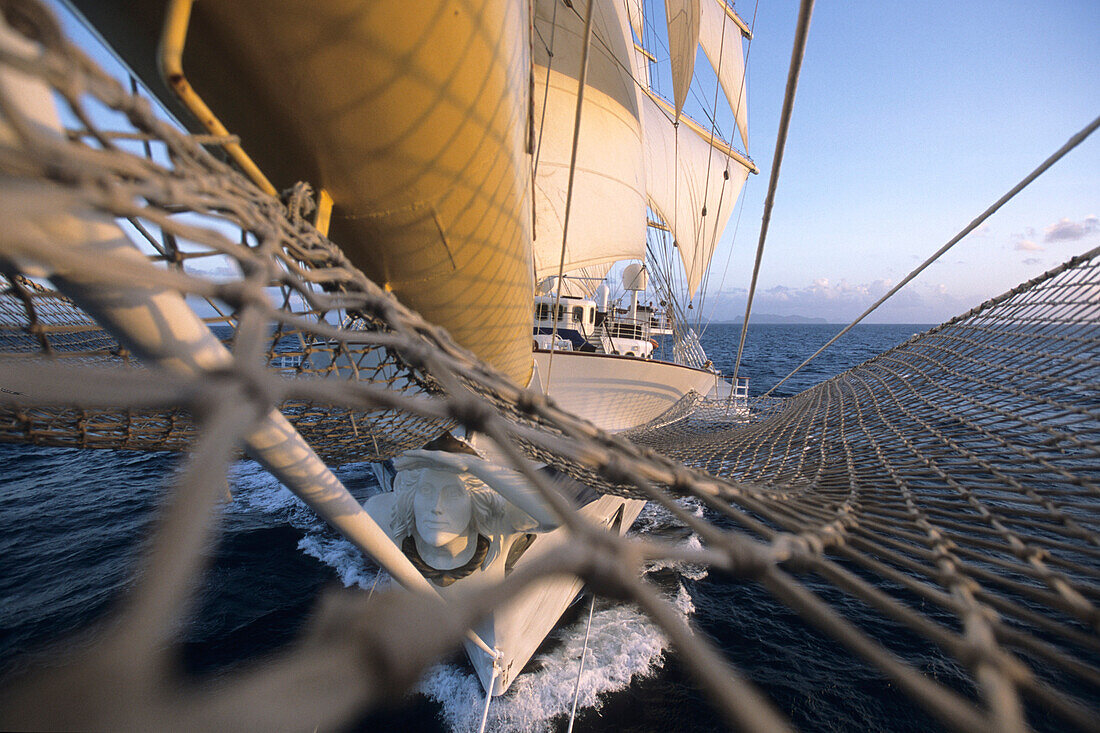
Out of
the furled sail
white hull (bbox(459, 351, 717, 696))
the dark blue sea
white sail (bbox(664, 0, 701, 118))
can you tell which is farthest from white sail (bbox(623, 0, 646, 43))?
the dark blue sea

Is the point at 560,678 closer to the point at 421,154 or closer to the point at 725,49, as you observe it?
the point at 421,154

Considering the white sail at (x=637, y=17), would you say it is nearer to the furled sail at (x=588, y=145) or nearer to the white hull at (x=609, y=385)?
the furled sail at (x=588, y=145)

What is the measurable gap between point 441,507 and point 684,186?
723 inches

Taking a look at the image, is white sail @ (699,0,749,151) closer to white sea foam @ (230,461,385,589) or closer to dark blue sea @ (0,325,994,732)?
dark blue sea @ (0,325,994,732)

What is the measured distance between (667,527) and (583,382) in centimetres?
399

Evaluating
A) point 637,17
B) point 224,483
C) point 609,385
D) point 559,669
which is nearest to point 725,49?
point 637,17

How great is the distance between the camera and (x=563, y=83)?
9.64 meters

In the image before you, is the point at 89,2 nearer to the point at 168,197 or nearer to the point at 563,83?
the point at 168,197

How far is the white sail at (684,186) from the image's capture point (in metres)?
18.0

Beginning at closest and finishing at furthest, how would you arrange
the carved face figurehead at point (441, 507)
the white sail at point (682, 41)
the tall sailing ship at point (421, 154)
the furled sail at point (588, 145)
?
the tall sailing ship at point (421, 154) → the carved face figurehead at point (441, 507) → the furled sail at point (588, 145) → the white sail at point (682, 41)

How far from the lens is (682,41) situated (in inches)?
537

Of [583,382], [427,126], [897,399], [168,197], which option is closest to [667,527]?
[583,382]

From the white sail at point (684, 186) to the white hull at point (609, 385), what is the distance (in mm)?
10927

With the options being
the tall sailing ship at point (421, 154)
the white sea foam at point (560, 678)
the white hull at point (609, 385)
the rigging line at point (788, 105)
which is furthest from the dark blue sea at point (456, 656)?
the rigging line at point (788, 105)
